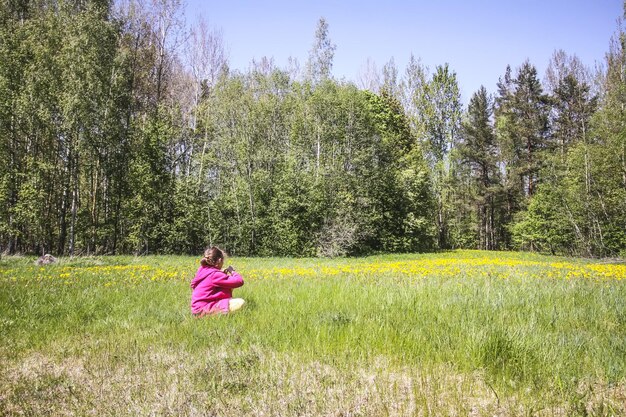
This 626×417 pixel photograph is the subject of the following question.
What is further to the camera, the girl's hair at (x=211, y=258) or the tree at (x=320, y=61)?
the tree at (x=320, y=61)

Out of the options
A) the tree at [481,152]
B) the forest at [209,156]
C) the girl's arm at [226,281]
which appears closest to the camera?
the girl's arm at [226,281]

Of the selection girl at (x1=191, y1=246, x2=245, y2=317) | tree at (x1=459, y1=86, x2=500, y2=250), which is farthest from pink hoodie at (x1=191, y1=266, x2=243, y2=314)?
tree at (x1=459, y1=86, x2=500, y2=250)

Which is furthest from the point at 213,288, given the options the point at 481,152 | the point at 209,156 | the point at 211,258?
the point at 481,152

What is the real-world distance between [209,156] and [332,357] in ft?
82.9

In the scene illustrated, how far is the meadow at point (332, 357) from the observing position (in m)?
2.37

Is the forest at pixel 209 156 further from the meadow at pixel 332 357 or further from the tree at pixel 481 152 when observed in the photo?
the meadow at pixel 332 357

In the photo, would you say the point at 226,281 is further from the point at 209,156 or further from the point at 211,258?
the point at 209,156

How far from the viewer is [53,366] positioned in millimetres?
3539

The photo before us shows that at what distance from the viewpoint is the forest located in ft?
73.7

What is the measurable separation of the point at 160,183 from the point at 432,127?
90.1 ft

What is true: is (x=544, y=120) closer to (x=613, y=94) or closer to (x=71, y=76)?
(x=613, y=94)

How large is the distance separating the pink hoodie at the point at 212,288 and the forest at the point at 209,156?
19.5 m

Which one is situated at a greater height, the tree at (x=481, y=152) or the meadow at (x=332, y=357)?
the tree at (x=481, y=152)

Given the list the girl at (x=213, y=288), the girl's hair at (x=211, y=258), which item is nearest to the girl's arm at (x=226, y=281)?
the girl at (x=213, y=288)
